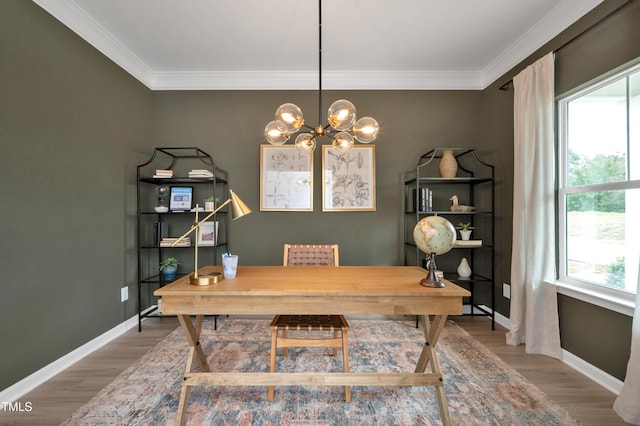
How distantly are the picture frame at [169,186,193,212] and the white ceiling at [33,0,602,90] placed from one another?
1.27 m

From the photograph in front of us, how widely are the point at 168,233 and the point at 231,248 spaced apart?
2.32ft

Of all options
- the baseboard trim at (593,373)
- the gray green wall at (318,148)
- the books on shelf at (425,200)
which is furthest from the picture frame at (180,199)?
the baseboard trim at (593,373)

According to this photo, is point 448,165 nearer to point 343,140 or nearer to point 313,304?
point 343,140

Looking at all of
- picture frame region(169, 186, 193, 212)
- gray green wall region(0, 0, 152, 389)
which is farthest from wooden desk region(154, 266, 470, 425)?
picture frame region(169, 186, 193, 212)

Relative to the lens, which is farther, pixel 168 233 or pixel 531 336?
pixel 168 233

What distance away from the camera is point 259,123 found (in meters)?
3.39

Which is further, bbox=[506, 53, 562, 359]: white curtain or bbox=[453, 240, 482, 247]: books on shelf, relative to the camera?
bbox=[453, 240, 482, 247]: books on shelf

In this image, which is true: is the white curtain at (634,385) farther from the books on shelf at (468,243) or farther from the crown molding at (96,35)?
the crown molding at (96,35)

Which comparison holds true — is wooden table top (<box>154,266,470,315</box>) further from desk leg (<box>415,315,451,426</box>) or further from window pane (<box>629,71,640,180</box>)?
window pane (<box>629,71,640,180</box>)

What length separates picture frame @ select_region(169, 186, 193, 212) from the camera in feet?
10.3

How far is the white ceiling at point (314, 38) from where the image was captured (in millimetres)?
2250

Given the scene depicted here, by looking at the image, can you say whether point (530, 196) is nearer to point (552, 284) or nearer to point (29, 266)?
point (552, 284)

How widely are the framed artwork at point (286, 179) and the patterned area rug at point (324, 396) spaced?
1.56 metres

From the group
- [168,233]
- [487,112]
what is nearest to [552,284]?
[487,112]
